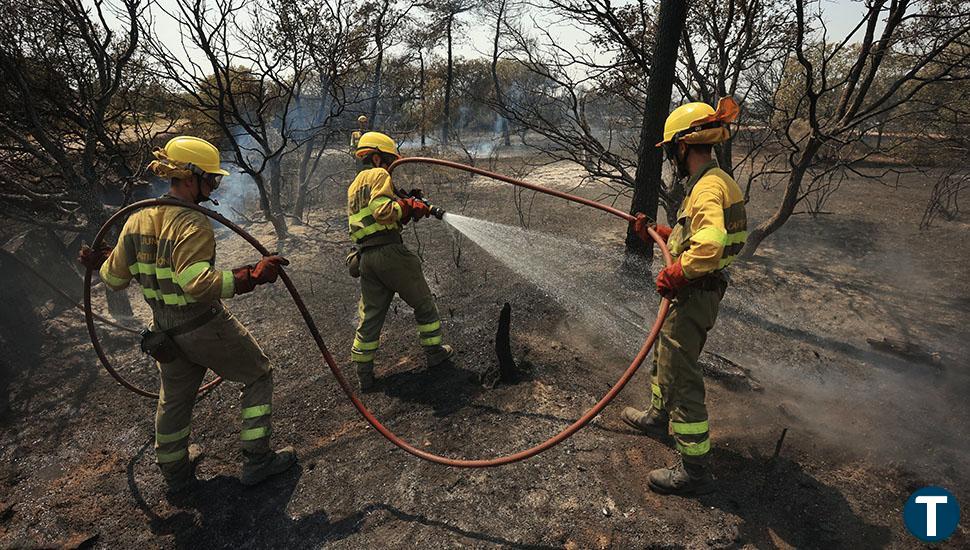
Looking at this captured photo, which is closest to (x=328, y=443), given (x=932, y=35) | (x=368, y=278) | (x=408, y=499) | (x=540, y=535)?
(x=408, y=499)

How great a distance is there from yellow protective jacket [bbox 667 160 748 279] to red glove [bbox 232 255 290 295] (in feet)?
8.10

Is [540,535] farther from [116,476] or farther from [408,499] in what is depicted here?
[116,476]

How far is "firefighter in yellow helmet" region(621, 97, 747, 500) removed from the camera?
273 centimetres

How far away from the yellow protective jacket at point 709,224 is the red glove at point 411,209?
7.04 ft

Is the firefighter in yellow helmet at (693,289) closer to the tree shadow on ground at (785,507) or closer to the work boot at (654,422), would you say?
the tree shadow on ground at (785,507)

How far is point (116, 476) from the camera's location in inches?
133

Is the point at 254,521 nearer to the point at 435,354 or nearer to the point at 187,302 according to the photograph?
the point at 187,302

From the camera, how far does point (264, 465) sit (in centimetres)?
316

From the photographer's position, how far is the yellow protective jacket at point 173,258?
105 inches

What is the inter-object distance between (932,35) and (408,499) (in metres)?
6.73

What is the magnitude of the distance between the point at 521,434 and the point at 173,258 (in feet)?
8.79

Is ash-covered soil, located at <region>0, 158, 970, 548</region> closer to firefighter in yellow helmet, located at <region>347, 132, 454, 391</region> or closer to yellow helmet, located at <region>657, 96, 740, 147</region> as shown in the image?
firefighter in yellow helmet, located at <region>347, 132, 454, 391</region>

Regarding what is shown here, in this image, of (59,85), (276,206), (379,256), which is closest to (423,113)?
(276,206)

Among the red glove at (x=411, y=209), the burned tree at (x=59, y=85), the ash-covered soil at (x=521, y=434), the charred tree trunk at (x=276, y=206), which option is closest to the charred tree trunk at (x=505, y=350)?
the ash-covered soil at (x=521, y=434)
